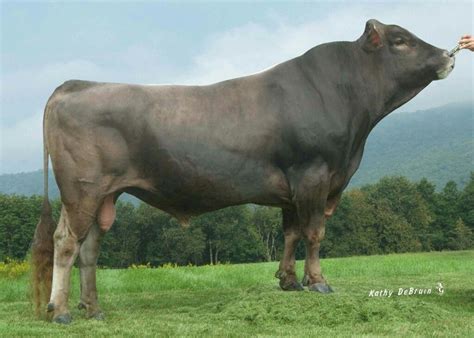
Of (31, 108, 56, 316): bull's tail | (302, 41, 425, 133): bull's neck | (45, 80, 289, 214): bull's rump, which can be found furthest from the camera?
(302, 41, 425, 133): bull's neck

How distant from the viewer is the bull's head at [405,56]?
7648 mm

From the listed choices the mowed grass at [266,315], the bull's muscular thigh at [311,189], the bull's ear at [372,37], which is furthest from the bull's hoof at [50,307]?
the bull's ear at [372,37]

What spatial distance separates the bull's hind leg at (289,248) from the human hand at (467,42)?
3.01 m

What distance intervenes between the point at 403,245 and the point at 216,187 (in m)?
45.9

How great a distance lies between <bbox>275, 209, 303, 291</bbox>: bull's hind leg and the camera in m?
7.85

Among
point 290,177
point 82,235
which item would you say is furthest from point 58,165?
point 290,177

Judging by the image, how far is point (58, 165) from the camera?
695 centimetres

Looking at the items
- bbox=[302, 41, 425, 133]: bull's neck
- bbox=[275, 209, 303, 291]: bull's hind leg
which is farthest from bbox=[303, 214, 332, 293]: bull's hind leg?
bbox=[302, 41, 425, 133]: bull's neck

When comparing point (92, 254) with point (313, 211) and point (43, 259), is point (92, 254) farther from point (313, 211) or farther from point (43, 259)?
point (313, 211)

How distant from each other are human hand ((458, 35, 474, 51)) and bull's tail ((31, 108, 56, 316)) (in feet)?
17.1

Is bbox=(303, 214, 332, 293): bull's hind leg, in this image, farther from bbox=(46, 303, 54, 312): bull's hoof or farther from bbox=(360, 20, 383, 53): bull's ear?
bbox=(46, 303, 54, 312): bull's hoof

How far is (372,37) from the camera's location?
762 cm

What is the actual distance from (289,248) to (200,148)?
1.87 m

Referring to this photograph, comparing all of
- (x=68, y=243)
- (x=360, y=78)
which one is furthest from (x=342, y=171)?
(x=68, y=243)
